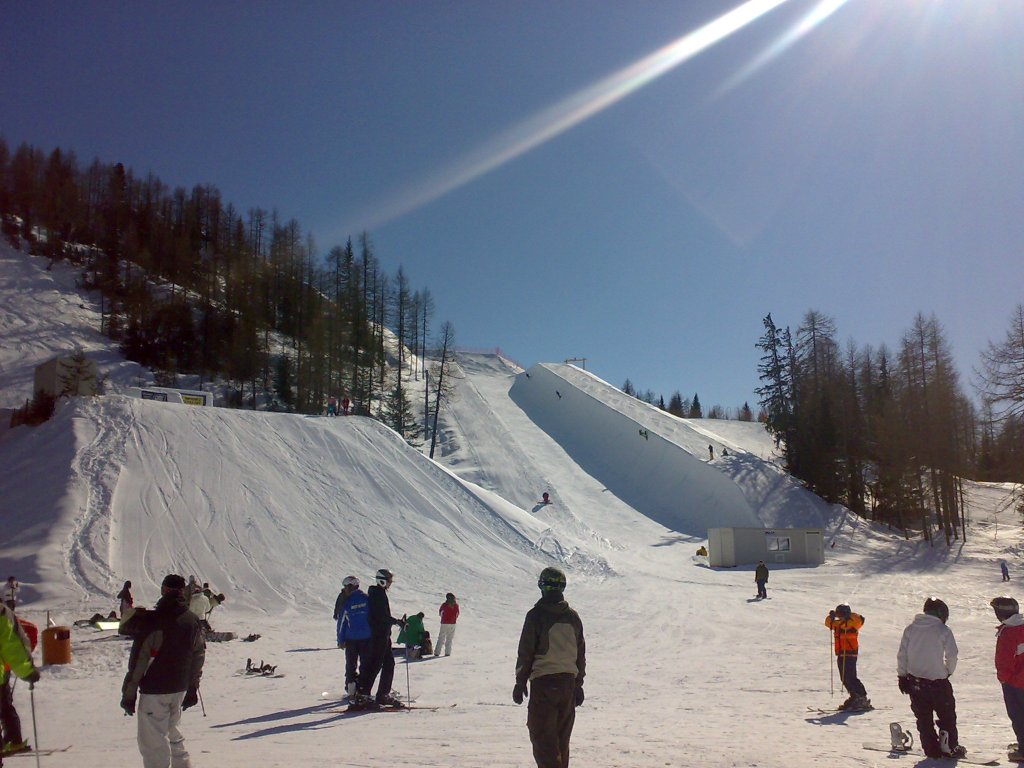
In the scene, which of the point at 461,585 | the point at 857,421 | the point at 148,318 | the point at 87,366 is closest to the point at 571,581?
the point at 461,585

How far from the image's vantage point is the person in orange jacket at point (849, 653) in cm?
920

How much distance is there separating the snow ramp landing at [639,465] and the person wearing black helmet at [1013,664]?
30.5 meters

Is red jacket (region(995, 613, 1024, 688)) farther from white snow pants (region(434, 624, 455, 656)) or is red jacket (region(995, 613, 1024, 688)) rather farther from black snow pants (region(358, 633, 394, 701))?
white snow pants (region(434, 624, 455, 656))

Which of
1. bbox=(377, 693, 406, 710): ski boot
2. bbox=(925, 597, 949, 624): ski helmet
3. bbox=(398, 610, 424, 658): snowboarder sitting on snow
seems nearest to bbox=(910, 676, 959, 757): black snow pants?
bbox=(925, 597, 949, 624): ski helmet

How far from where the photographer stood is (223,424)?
2891 cm

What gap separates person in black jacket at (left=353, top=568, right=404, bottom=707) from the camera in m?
9.07

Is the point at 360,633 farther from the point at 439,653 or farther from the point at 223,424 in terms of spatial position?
the point at 223,424

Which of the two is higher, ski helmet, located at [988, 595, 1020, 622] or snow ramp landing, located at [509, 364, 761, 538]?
snow ramp landing, located at [509, 364, 761, 538]

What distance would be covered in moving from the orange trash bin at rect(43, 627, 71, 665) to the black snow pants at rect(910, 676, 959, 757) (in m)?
12.7

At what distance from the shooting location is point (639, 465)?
146 ft

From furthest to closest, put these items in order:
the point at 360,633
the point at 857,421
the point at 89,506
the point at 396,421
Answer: the point at 857,421, the point at 396,421, the point at 89,506, the point at 360,633

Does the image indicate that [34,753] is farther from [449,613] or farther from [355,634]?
[449,613]

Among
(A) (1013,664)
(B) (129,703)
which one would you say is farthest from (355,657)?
(A) (1013,664)

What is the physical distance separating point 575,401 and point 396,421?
1587 cm
